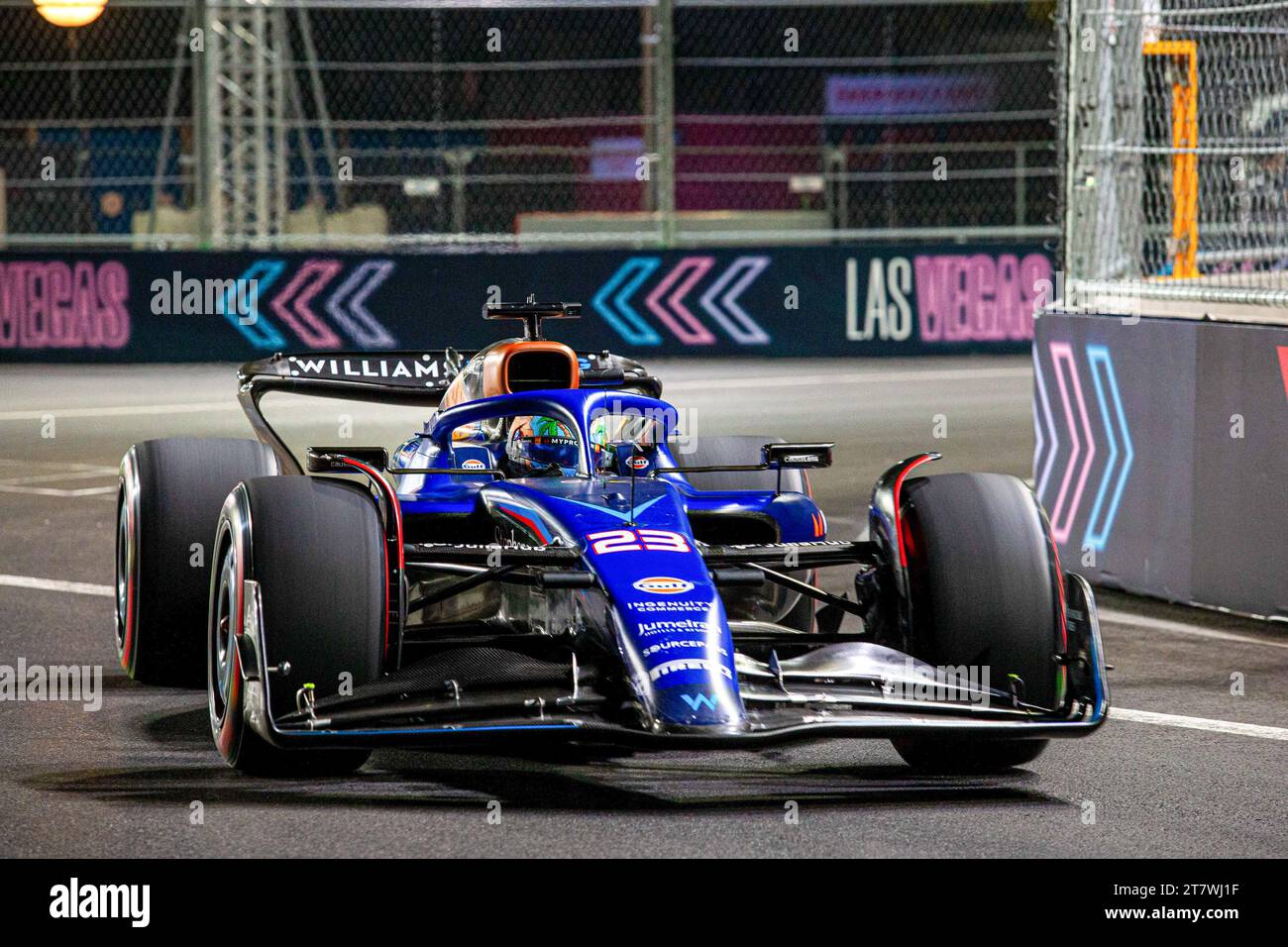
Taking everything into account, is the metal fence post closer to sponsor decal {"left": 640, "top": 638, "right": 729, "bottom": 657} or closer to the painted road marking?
the painted road marking

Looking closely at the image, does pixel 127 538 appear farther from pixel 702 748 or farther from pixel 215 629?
pixel 702 748

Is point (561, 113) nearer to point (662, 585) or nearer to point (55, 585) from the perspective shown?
point (55, 585)

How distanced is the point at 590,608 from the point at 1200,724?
2.17m

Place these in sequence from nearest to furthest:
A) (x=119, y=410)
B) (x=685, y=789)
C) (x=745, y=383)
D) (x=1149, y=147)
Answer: (x=685, y=789), (x=1149, y=147), (x=119, y=410), (x=745, y=383)

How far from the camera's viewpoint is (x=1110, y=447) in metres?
9.42

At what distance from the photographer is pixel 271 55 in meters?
21.0

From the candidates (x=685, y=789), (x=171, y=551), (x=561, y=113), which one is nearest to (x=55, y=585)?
(x=171, y=551)

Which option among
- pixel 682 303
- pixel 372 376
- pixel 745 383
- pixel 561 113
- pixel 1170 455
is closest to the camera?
pixel 372 376

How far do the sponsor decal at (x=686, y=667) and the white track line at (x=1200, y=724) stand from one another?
1.85 meters

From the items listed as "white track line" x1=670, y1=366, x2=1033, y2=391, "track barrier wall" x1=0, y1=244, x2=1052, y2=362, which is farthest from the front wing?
"track barrier wall" x1=0, y1=244, x2=1052, y2=362

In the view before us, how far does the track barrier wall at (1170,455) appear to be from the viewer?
851 centimetres
